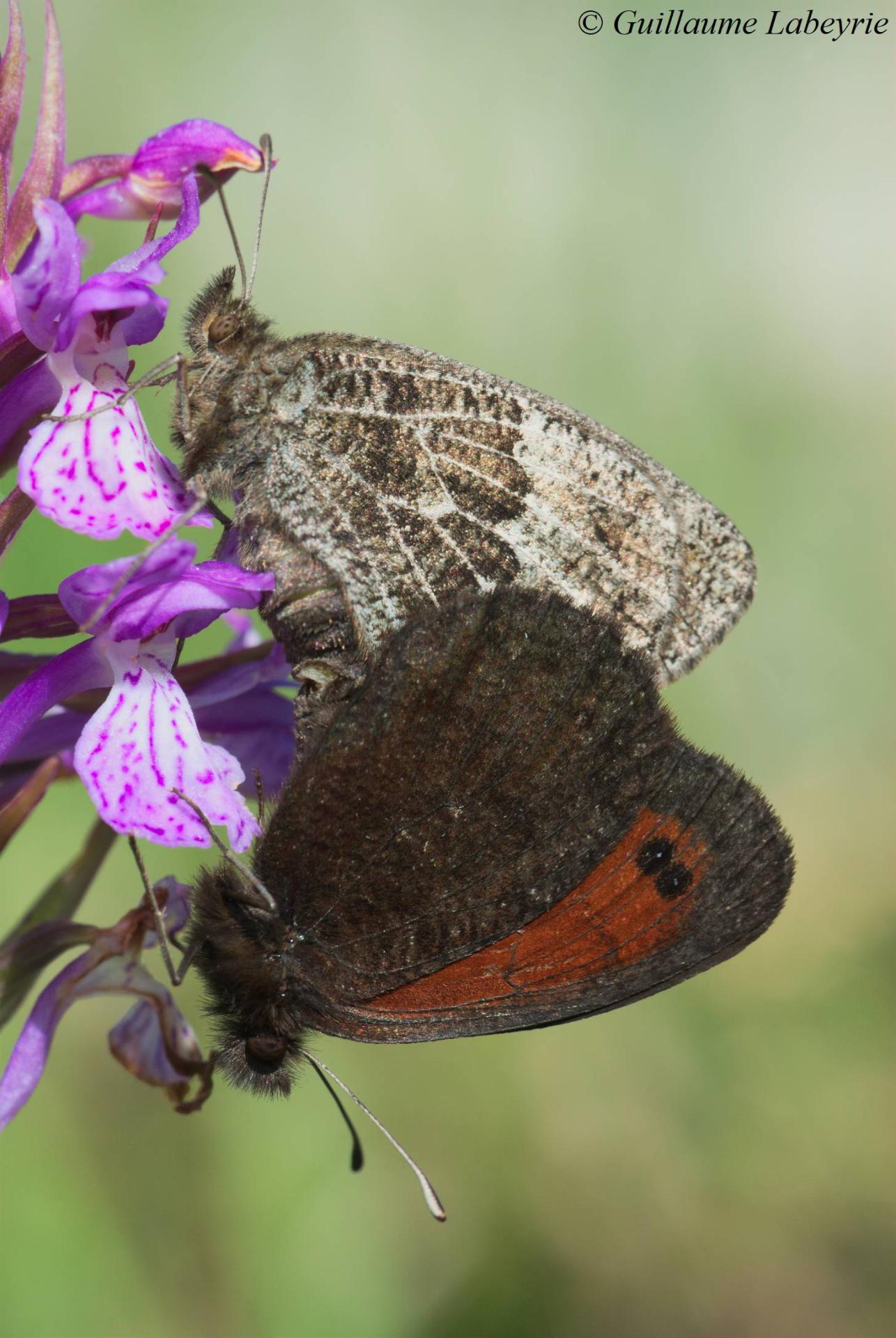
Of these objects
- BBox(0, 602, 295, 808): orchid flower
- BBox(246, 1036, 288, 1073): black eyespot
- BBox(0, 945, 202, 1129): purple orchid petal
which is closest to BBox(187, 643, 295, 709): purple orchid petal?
BBox(0, 602, 295, 808): orchid flower

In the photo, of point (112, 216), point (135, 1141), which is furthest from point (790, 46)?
point (135, 1141)

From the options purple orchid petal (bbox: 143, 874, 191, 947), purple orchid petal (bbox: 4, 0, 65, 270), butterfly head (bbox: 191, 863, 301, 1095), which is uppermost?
purple orchid petal (bbox: 4, 0, 65, 270)

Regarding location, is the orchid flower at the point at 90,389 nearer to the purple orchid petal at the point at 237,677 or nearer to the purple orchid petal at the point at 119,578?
the purple orchid petal at the point at 119,578

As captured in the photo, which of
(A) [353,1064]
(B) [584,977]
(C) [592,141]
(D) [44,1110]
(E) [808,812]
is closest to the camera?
(B) [584,977]

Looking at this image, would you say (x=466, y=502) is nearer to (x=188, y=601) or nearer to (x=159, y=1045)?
(x=188, y=601)

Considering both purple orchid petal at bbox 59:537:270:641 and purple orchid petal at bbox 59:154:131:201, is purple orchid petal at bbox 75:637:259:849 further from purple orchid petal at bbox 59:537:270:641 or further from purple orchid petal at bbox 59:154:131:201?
purple orchid petal at bbox 59:154:131:201

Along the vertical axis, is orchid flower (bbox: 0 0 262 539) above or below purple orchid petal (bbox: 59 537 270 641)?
above

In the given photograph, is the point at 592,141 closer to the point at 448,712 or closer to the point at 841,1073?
the point at 841,1073
